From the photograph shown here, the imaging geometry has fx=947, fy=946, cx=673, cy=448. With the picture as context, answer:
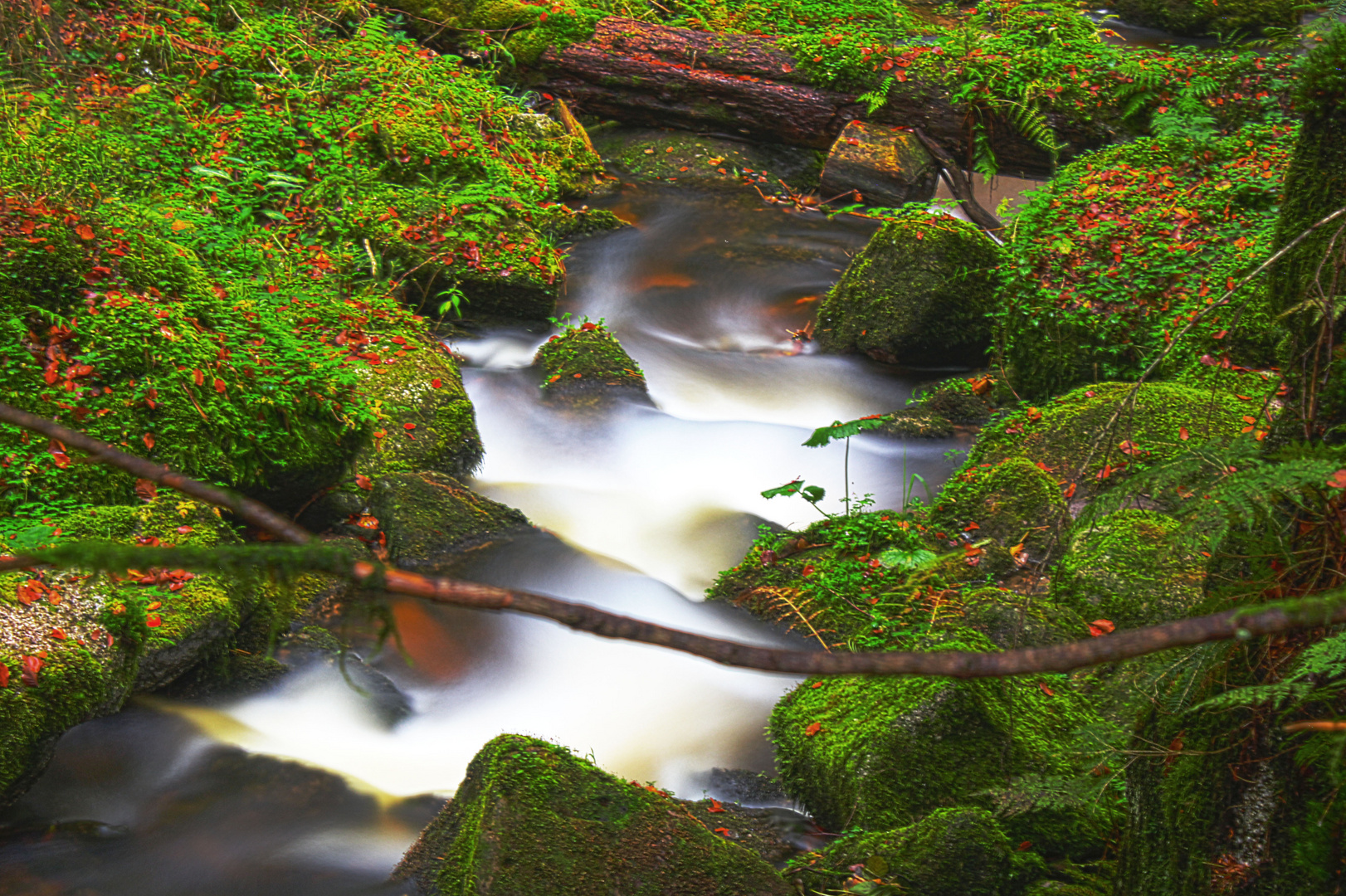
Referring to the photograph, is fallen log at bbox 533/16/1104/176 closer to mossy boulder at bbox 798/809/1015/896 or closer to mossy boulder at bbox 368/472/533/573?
mossy boulder at bbox 368/472/533/573

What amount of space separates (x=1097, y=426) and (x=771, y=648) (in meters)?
5.01

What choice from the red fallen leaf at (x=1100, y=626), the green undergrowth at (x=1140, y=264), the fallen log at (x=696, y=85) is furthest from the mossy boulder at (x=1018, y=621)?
the fallen log at (x=696, y=85)

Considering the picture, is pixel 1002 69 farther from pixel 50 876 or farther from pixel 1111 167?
pixel 50 876

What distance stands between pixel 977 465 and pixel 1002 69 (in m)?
6.22

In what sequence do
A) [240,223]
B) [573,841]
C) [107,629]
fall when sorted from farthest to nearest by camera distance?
[240,223]
[107,629]
[573,841]

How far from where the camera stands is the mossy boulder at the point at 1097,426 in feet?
17.5

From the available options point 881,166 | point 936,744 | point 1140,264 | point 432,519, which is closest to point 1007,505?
point 936,744

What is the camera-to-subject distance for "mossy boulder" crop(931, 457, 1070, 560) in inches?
212

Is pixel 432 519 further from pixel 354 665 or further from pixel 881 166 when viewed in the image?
pixel 881 166

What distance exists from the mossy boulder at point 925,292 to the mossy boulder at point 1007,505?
2318 millimetres

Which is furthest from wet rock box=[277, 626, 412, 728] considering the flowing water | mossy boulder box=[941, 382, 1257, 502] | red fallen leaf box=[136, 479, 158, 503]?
mossy boulder box=[941, 382, 1257, 502]

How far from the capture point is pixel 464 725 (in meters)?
4.64

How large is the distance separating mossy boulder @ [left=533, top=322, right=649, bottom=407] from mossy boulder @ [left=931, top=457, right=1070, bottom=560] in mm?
2853

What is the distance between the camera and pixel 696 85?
11336 mm
